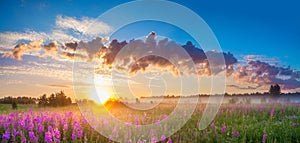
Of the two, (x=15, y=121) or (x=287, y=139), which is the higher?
(x=15, y=121)

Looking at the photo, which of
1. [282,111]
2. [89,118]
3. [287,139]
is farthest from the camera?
[282,111]

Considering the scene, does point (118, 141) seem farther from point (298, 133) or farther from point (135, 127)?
point (298, 133)

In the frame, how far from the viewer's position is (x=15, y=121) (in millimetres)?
7973

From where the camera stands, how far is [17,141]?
637 centimetres

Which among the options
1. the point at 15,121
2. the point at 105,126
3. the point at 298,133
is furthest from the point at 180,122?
the point at 15,121

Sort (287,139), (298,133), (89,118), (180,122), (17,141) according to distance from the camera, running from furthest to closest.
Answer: (180,122)
(89,118)
(298,133)
(287,139)
(17,141)

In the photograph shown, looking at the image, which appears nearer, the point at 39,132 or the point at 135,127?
the point at 39,132

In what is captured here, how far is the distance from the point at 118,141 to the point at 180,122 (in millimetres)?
3766

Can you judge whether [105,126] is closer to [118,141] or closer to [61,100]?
[118,141]

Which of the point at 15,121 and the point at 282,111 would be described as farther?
the point at 282,111

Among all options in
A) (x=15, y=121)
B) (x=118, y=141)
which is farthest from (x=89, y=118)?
(x=118, y=141)

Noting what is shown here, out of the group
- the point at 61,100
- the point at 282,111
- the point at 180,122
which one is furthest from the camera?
the point at 61,100

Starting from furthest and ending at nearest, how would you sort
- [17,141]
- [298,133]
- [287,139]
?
[298,133] < [287,139] < [17,141]

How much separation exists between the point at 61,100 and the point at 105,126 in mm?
14708
